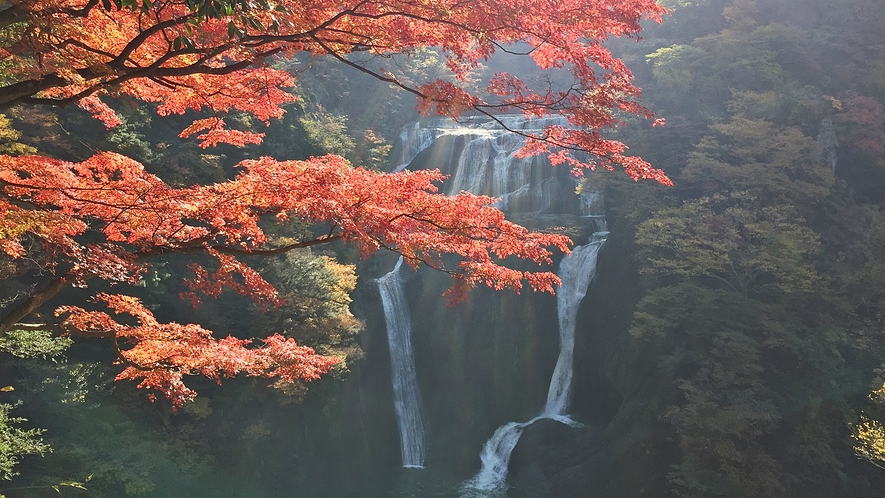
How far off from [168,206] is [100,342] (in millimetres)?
7407

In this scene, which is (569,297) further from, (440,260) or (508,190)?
(440,260)

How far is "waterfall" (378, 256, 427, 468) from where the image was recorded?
1407cm

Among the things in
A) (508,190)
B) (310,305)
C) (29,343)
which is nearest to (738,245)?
(508,190)

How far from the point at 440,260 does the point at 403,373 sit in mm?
10494

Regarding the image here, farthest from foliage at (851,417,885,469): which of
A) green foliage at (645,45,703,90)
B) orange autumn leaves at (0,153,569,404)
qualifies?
green foliage at (645,45,703,90)

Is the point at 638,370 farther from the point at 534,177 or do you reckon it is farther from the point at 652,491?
the point at 534,177

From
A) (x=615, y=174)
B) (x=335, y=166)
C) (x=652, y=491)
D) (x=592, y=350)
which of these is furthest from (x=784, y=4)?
(x=335, y=166)

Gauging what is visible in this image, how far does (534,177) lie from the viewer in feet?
60.0

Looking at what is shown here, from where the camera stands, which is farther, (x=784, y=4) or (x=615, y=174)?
(x=784, y=4)

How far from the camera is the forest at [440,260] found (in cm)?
386

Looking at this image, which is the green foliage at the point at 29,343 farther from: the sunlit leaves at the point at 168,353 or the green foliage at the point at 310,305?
the green foliage at the point at 310,305

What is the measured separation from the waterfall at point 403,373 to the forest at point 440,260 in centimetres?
7

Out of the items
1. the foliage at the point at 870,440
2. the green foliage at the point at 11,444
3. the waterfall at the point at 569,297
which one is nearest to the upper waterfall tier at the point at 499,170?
the waterfall at the point at 569,297

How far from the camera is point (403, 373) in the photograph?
48.0 feet
